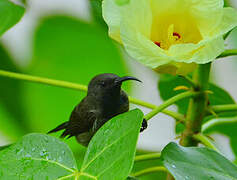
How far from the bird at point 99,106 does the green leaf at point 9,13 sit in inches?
8.3

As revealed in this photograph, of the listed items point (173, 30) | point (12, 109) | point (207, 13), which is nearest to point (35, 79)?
point (173, 30)

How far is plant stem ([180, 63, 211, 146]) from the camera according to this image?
96 cm

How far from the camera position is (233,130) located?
1.38 meters

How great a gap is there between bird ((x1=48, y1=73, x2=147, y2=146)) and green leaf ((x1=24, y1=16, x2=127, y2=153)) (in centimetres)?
47

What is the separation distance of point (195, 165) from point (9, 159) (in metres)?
0.27

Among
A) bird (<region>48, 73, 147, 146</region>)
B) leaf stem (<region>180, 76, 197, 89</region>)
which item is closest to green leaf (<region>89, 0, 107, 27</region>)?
bird (<region>48, 73, 147, 146</region>)

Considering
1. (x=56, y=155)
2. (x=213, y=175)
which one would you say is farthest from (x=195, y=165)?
(x=56, y=155)

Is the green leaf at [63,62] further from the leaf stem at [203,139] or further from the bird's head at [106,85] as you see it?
the leaf stem at [203,139]

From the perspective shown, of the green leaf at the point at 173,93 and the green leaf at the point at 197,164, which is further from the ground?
the green leaf at the point at 197,164

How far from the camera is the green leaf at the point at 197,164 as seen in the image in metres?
0.73

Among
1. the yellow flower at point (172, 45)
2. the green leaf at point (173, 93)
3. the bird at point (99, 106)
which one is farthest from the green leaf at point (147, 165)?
the yellow flower at point (172, 45)

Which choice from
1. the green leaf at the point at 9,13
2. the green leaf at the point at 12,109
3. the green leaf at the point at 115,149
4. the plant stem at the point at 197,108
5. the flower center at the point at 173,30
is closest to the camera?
the green leaf at the point at 115,149

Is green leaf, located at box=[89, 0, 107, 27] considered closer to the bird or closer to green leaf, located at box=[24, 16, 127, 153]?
the bird

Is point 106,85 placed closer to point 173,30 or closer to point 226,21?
point 173,30
